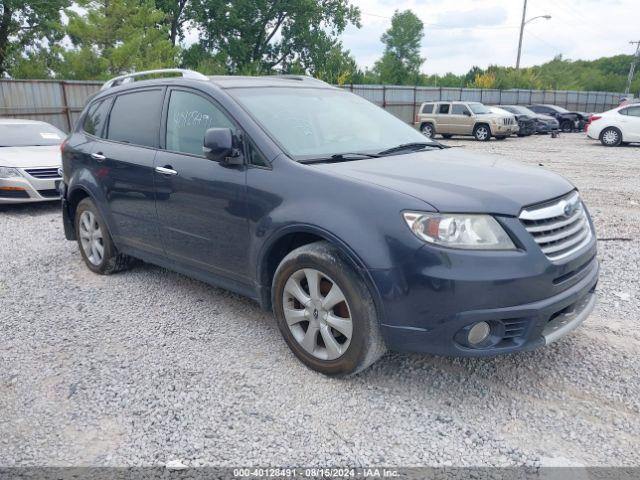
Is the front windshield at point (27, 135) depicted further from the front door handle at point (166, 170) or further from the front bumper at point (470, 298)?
the front bumper at point (470, 298)

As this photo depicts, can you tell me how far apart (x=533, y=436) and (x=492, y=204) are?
1158 millimetres

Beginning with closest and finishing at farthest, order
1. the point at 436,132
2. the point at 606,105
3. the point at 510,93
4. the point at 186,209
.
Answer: the point at 186,209, the point at 436,132, the point at 510,93, the point at 606,105

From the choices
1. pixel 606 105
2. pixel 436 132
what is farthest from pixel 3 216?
pixel 606 105

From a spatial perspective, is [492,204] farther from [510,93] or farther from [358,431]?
[510,93]

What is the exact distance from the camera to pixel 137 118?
4.48 m

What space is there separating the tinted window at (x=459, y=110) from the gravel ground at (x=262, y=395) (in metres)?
19.1

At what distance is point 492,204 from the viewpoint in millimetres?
2791

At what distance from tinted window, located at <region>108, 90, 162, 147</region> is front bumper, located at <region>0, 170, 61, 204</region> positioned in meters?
3.78

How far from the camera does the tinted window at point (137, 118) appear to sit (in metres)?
4.28

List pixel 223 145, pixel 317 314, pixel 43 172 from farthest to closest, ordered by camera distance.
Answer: pixel 43 172 → pixel 223 145 → pixel 317 314

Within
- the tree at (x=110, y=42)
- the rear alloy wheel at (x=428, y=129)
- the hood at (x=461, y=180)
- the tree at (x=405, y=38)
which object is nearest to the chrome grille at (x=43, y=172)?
the hood at (x=461, y=180)

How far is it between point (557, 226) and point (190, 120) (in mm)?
2584

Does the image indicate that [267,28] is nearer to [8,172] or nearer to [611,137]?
[611,137]

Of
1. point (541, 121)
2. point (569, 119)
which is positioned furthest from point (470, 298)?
point (569, 119)
